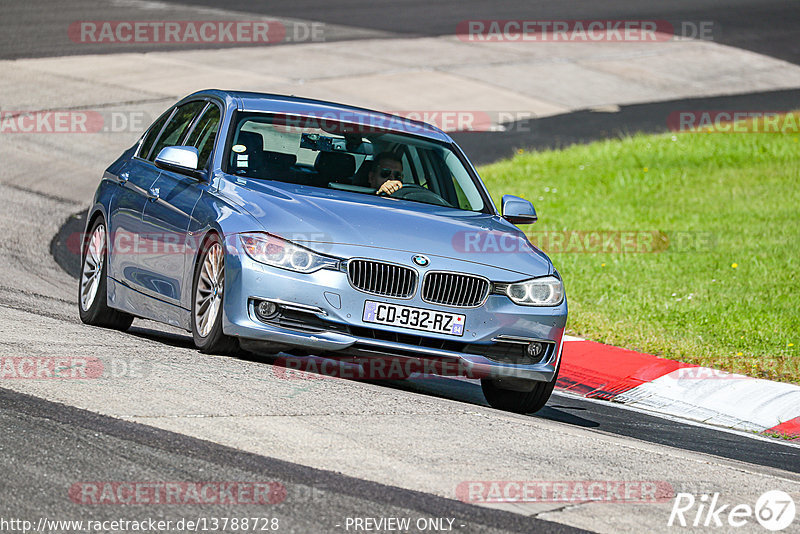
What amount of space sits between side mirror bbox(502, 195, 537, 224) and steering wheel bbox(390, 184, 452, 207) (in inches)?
15.4

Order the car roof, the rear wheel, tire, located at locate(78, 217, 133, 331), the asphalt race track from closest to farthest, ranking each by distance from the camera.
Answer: the asphalt race track
the rear wheel
the car roof
tire, located at locate(78, 217, 133, 331)

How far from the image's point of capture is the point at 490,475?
18.6 ft

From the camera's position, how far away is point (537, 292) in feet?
25.3

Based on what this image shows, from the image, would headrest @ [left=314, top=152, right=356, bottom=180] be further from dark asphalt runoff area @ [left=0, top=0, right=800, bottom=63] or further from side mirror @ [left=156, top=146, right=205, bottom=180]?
dark asphalt runoff area @ [left=0, top=0, right=800, bottom=63]

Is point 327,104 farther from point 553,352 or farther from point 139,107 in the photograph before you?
point 139,107

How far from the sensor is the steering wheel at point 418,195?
8570mm

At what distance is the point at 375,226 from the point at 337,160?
1146 mm

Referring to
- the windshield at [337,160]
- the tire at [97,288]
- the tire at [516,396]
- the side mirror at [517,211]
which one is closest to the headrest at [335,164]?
the windshield at [337,160]

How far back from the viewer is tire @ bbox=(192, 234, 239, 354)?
7516 millimetres

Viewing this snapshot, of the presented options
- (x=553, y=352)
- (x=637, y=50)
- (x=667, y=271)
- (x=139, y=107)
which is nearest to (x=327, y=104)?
(x=553, y=352)

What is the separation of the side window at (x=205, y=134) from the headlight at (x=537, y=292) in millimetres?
2289

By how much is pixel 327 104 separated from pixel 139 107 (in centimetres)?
1340

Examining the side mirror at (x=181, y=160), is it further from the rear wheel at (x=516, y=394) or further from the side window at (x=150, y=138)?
the rear wheel at (x=516, y=394)

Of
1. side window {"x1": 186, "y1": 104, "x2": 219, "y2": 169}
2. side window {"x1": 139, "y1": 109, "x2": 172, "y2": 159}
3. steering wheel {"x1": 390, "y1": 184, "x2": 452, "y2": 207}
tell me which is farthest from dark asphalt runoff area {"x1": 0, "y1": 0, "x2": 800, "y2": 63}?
steering wheel {"x1": 390, "y1": 184, "x2": 452, "y2": 207}
